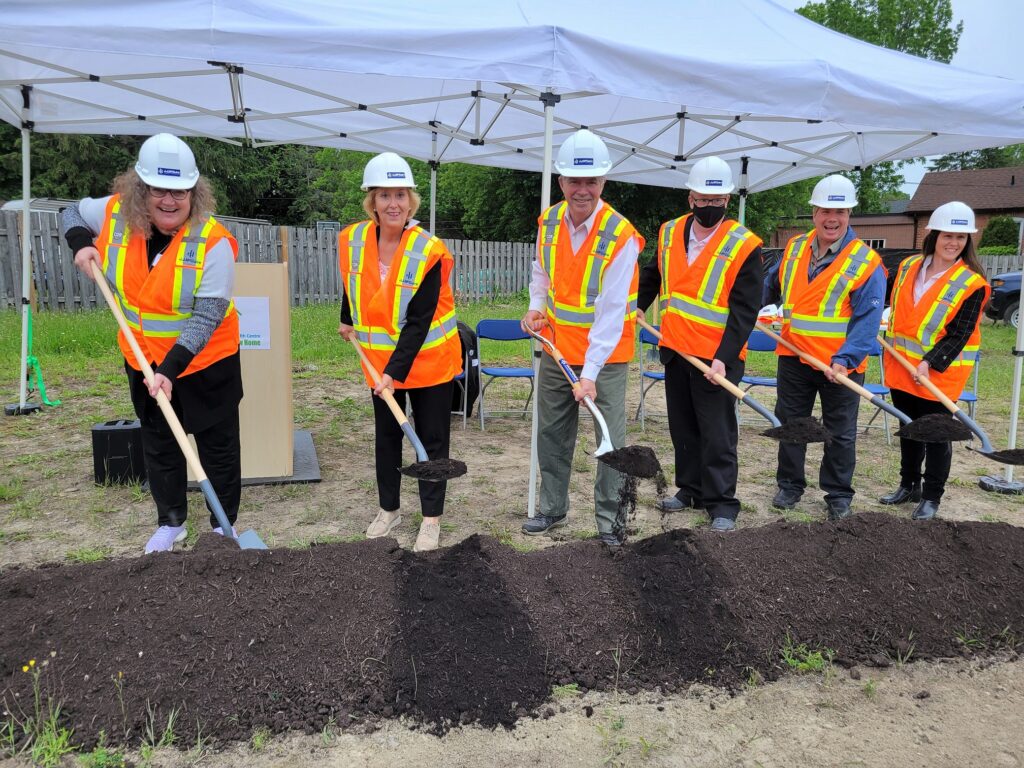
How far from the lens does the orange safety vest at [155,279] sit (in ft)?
9.68

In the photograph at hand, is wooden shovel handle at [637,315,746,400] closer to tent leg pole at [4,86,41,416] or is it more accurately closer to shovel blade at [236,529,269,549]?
shovel blade at [236,529,269,549]

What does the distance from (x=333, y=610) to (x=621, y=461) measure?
130 cm

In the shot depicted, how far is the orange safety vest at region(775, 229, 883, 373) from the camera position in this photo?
3994mm

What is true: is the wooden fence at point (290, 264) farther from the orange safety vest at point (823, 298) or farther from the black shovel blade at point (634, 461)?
the black shovel blade at point (634, 461)

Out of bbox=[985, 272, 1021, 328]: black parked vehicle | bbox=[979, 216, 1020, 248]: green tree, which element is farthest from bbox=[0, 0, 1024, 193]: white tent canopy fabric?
bbox=[979, 216, 1020, 248]: green tree

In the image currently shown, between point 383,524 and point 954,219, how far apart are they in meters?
3.54

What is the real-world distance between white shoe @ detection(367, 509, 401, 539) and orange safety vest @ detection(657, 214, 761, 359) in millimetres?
1749

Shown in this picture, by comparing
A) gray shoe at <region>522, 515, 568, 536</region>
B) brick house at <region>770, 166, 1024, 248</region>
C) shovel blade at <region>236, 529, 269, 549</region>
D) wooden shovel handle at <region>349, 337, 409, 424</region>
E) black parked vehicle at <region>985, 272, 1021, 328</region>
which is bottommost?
gray shoe at <region>522, 515, 568, 536</region>

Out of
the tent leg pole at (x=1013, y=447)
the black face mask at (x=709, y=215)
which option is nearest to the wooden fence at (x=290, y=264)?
the black face mask at (x=709, y=215)

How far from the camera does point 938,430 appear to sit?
360cm

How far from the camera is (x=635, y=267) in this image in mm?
3451

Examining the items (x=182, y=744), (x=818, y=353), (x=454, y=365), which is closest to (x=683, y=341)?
(x=818, y=353)

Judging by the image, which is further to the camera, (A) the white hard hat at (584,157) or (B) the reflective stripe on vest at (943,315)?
(B) the reflective stripe on vest at (943,315)

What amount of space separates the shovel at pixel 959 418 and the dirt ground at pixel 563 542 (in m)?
0.70
